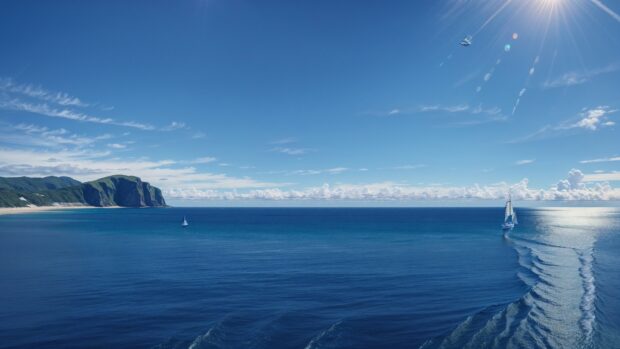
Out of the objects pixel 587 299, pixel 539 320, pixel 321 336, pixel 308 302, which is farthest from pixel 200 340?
pixel 587 299

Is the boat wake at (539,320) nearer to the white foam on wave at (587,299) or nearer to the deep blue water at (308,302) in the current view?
the white foam on wave at (587,299)

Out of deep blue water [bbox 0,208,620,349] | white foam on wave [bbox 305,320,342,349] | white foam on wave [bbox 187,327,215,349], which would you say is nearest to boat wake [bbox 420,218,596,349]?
deep blue water [bbox 0,208,620,349]

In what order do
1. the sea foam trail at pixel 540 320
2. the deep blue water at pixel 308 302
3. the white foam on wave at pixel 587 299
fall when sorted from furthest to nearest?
the white foam on wave at pixel 587 299 < the deep blue water at pixel 308 302 < the sea foam trail at pixel 540 320

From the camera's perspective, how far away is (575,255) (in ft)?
240

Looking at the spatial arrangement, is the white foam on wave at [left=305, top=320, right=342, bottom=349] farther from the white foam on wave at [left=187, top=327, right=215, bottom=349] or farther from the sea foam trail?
the white foam on wave at [left=187, top=327, right=215, bottom=349]

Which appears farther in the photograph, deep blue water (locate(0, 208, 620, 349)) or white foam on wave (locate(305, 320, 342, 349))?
deep blue water (locate(0, 208, 620, 349))

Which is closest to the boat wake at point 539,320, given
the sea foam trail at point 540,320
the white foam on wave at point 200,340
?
the sea foam trail at point 540,320

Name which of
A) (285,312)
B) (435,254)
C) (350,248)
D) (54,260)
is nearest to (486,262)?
(435,254)

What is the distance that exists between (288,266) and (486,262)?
34.5m

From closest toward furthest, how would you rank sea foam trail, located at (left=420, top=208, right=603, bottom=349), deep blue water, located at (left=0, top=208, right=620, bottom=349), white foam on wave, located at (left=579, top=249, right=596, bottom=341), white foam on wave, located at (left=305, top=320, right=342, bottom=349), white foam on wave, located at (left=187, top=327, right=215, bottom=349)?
1. white foam on wave, located at (left=187, top=327, right=215, bottom=349)
2. white foam on wave, located at (left=305, top=320, right=342, bottom=349)
3. sea foam trail, located at (left=420, top=208, right=603, bottom=349)
4. deep blue water, located at (left=0, top=208, right=620, bottom=349)
5. white foam on wave, located at (left=579, top=249, right=596, bottom=341)

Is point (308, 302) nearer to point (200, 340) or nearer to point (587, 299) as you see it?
point (200, 340)

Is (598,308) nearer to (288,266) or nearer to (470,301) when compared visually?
(470,301)

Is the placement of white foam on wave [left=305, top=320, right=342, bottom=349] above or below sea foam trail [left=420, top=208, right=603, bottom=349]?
Result: above

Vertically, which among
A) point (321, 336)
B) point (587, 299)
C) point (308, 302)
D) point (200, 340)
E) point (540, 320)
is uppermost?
point (200, 340)
